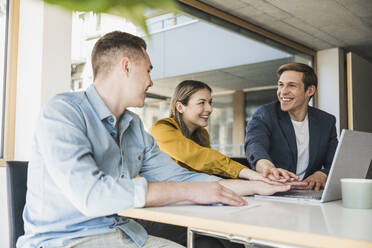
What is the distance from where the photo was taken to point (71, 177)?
102 cm

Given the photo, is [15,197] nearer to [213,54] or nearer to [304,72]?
[304,72]

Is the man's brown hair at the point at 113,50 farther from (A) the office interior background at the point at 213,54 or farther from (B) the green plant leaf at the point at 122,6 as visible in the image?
(B) the green plant leaf at the point at 122,6

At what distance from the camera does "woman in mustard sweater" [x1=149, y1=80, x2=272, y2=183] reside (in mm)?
1961

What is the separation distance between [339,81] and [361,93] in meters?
0.40

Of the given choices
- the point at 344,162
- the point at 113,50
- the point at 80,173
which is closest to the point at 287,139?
the point at 344,162

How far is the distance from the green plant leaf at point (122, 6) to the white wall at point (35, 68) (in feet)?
8.37

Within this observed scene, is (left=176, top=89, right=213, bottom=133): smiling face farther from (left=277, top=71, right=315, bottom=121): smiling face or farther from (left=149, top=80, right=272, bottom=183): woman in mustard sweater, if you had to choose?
(left=277, top=71, right=315, bottom=121): smiling face

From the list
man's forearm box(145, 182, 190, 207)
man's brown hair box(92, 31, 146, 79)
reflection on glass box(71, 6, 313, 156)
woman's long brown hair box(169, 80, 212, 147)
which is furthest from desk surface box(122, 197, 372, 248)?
reflection on glass box(71, 6, 313, 156)

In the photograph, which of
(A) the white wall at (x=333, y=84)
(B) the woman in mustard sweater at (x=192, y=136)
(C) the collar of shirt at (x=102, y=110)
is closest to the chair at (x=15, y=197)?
(C) the collar of shirt at (x=102, y=110)

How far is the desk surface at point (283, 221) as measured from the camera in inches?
30.7

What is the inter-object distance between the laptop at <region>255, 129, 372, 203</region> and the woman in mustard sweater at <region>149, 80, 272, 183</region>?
0.78 feet

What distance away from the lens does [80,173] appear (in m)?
1.02

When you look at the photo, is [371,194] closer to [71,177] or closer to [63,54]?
[71,177]

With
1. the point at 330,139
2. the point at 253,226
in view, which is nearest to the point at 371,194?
the point at 253,226
